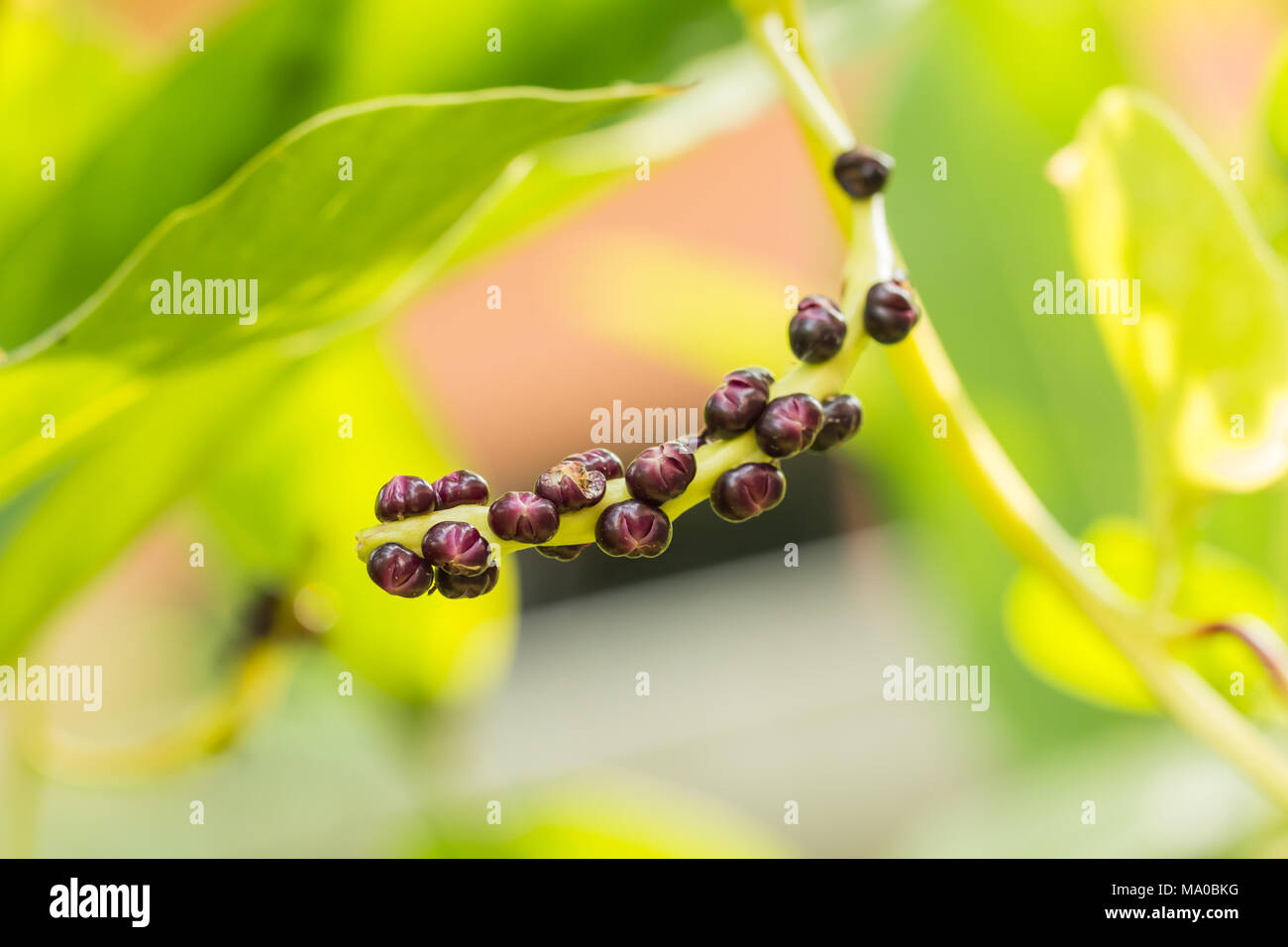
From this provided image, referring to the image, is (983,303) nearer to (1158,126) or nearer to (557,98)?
(1158,126)

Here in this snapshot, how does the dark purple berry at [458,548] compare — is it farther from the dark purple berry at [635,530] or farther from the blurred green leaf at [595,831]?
the blurred green leaf at [595,831]

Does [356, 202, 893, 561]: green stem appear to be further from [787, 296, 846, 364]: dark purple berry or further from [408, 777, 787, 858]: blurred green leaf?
[408, 777, 787, 858]: blurred green leaf

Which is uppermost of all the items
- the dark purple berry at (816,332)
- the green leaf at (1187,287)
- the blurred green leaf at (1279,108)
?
the blurred green leaf at (1279,108)

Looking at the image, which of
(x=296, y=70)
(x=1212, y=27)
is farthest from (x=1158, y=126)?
(x=1212, y=27)

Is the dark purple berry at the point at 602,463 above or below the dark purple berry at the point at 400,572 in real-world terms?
above

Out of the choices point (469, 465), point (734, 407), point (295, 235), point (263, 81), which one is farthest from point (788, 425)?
point (469, 465)

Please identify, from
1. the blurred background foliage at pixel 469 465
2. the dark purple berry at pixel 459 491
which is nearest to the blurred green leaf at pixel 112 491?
the blurred background foliage at pixel 469 465

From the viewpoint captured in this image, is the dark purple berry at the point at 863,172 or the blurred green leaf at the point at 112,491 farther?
the blurred green leaf at the point at 112,491
